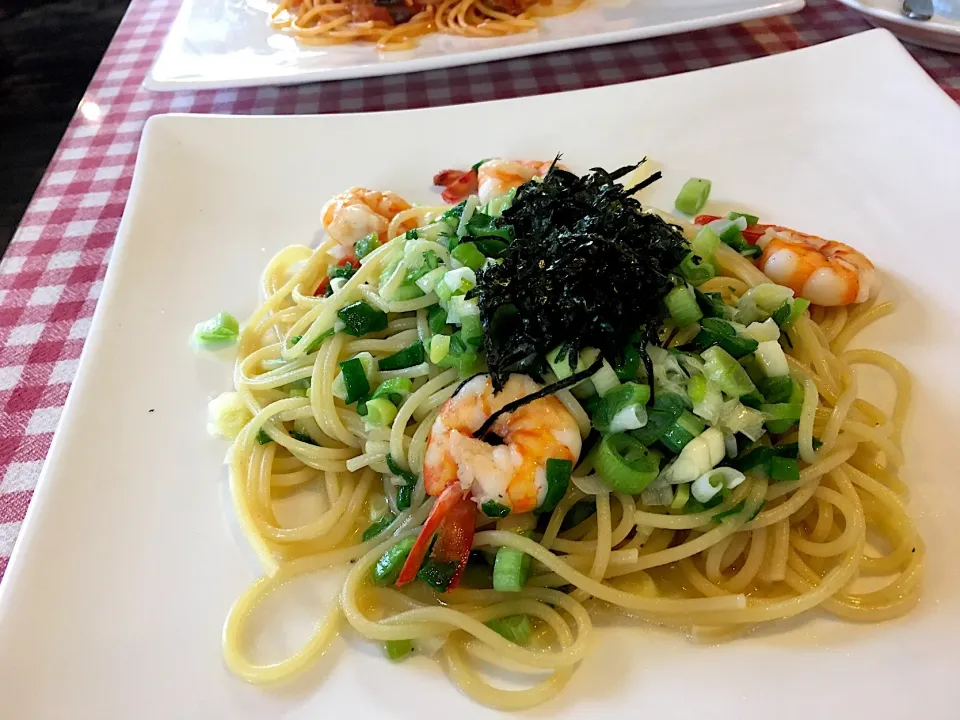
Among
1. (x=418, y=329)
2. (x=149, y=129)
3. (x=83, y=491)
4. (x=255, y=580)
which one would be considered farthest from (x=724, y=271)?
(x=149, y=129)

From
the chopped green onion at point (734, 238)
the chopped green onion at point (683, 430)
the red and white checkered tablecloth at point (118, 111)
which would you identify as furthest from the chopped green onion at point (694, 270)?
the red and white checkered tablecloth at point (118, 111)

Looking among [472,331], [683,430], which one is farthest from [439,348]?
[683,430]

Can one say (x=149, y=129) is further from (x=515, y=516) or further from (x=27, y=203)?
(x=515, y=516)

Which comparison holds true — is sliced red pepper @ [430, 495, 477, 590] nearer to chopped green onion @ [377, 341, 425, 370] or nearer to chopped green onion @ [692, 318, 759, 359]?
chopped green onion @ [377, 341, 425, 370]

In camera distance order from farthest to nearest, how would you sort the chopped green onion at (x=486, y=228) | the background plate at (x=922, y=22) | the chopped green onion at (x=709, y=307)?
the background plate at (x=922, y=22) → the chopped green onion at (x=486, y=228) → the chopped green onion at (x=709, y=307)

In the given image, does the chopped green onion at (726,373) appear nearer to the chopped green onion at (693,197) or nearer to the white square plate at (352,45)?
the chopped green onion at (693,197)

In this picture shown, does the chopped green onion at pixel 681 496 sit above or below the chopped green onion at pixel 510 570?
above
